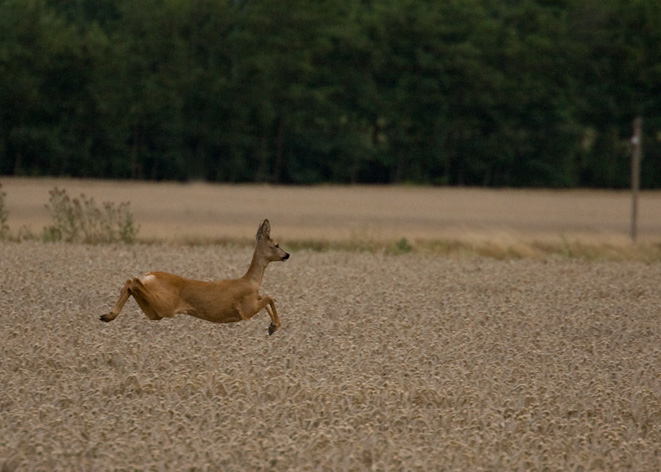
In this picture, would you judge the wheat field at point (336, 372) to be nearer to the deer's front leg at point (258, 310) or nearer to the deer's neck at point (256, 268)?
the deer's front leg at point (258, 310)

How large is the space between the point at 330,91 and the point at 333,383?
51.7m

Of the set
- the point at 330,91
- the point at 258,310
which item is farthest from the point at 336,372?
the point at 330,91

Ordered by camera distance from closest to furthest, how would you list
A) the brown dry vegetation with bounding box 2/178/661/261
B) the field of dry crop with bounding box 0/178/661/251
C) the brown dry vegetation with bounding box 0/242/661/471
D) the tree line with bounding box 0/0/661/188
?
1. the brown dry vegetation with bounding box 0/242/661/471
2. the brown dry vegetation with bounding box 2/178/661/261
3. the field of dry crop with bounding box 0/178/661/251
4. the tree line with bounding box 0/0/661/188

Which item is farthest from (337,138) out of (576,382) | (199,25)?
(576,382)

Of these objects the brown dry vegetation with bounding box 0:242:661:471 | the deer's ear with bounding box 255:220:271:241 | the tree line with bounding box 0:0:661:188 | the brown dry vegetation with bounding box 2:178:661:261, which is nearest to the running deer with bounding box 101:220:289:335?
the deer's ear with bounding box 255:220:271:241

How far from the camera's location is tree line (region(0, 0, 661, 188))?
54031 millimetres

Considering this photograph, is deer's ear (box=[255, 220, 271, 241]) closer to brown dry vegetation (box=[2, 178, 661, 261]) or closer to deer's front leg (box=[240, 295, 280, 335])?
deer's front leg (box=[240, 295, 280, 335])

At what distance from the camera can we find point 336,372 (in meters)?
7.96

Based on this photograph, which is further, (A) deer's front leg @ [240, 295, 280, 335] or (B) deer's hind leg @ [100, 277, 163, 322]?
(A) deer's front leg @ [240, 295, 280, 335]

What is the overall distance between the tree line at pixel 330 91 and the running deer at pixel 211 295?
45110mm

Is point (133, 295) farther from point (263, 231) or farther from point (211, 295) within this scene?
point (263, 231)

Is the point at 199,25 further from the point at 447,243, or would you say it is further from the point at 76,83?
the point at 447,243

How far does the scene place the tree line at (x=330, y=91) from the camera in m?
54.0

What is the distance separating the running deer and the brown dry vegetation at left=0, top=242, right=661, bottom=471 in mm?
195
